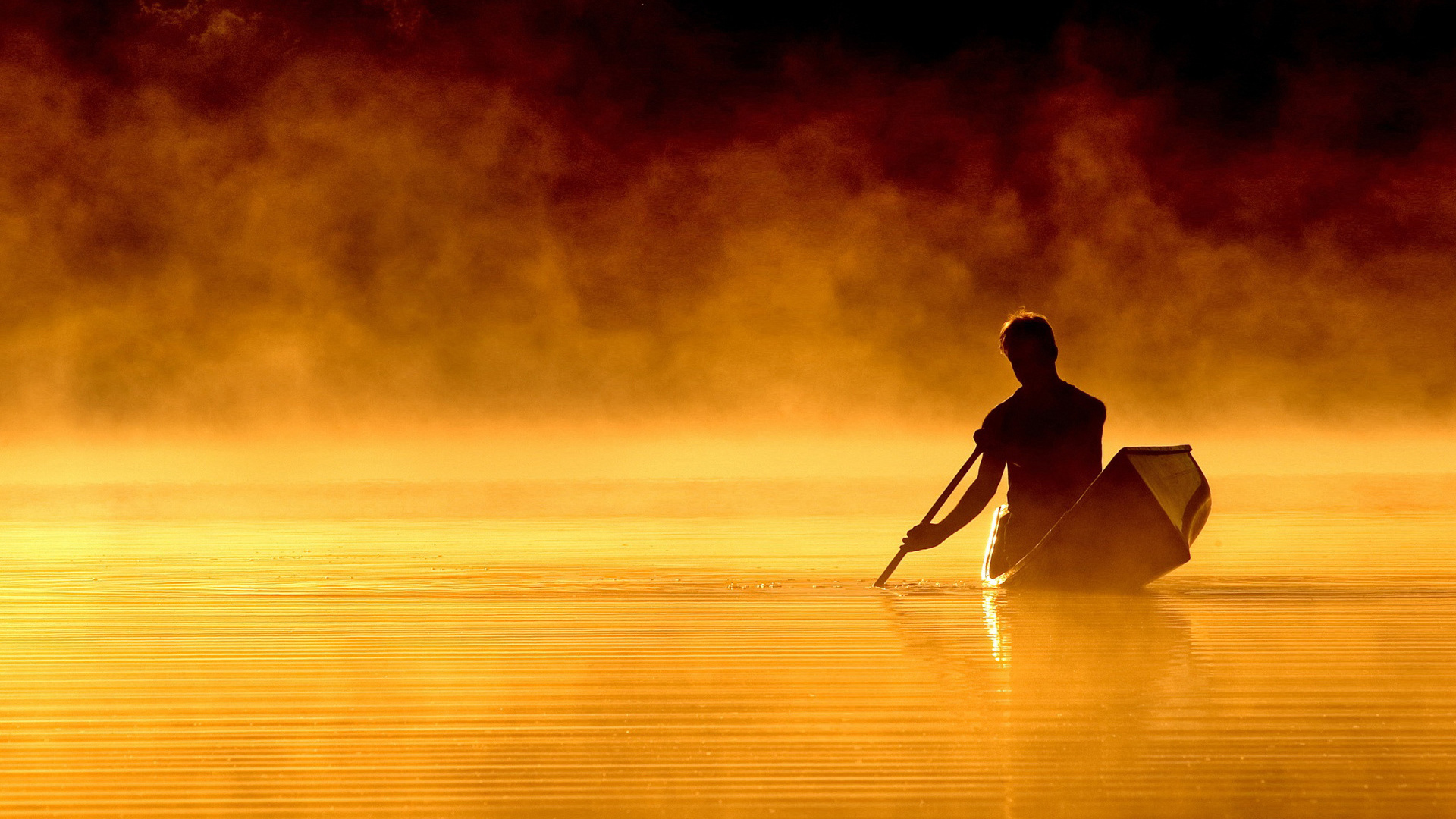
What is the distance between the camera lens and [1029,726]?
5.60 m

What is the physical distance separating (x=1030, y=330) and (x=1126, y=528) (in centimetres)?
104

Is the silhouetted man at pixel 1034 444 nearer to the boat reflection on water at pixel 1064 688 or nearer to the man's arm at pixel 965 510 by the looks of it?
the man's arm at pixel 965 510

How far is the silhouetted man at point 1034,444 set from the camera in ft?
32.2

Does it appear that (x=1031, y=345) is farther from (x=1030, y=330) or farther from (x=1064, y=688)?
(x=1064, y=688)

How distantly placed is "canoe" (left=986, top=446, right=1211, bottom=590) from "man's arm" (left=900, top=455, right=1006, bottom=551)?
333 millimetres

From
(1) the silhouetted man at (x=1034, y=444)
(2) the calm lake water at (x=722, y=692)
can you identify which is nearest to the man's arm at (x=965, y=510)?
(1) the silhouetted man at (x=1034, y=444)

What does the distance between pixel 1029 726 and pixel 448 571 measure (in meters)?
7.22

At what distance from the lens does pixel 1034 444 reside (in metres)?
9.95

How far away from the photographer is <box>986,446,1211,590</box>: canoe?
970 cm

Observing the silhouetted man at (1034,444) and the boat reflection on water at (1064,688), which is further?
the silhouetted man at (1034,444)

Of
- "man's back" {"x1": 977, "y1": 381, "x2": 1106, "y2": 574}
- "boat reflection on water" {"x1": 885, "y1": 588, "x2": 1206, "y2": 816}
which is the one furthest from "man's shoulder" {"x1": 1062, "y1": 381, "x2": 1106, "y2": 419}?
"boat reflection on water" {"x1": 885, "y1": 588, "x2": 1206, "y2": 816}

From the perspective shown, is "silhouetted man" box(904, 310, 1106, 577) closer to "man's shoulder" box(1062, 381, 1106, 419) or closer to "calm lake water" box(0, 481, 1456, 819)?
"man's shoulder" box(1062, 381, 1106, 419)

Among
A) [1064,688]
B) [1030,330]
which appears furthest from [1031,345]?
[1064,688]

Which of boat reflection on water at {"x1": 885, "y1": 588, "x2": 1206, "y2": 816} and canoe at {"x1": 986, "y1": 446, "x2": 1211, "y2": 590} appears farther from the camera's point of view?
canoe at {"x1": 986, "y1": 446, "x2": 1211, "y2": 590}
